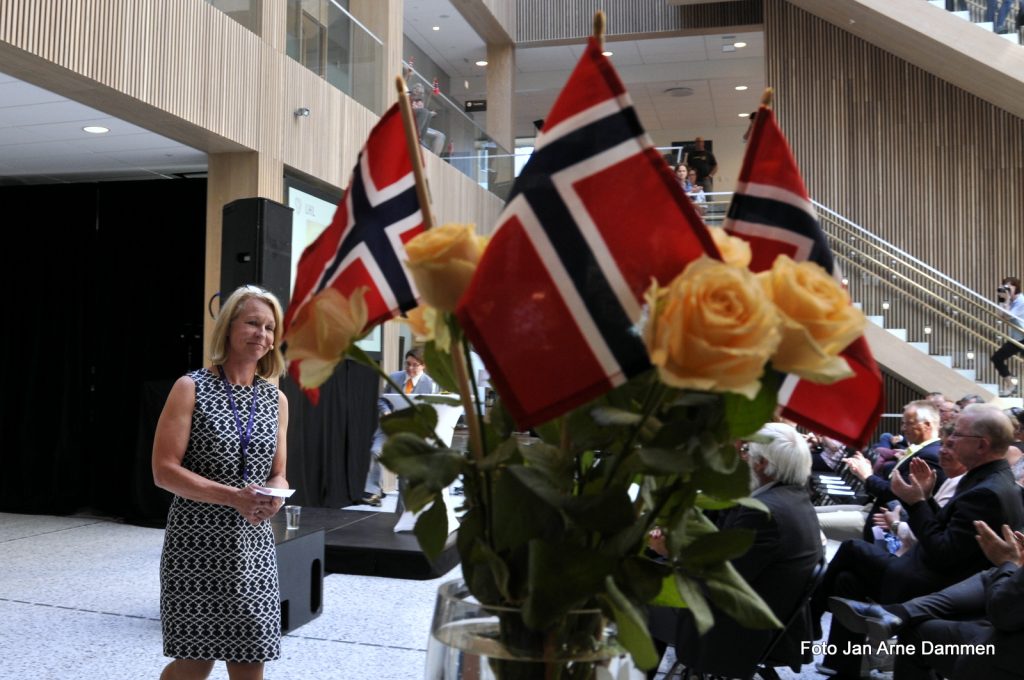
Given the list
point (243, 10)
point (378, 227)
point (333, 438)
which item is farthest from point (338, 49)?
point (378, 227)

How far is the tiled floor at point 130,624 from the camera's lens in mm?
4441

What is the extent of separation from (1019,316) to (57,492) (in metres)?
11.7

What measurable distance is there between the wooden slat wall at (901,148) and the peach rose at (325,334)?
15561 mm

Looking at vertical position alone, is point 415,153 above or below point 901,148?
below

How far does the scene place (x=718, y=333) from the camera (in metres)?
0.71

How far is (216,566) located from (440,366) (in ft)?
6.77

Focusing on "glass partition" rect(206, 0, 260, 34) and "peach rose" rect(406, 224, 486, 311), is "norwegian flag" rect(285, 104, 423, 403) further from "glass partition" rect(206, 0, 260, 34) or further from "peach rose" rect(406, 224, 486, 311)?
"glass partition" rect(206, 0, 260, 34)

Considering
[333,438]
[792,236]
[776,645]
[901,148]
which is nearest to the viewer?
[792,236]

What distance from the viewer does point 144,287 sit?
1005cm

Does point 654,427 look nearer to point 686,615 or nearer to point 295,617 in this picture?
point 686,615

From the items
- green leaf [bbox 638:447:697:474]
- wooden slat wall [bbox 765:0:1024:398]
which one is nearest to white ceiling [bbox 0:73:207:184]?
green leaf [bbox 638:447:697:474]

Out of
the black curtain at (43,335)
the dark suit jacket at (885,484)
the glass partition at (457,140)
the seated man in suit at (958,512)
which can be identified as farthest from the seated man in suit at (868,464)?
the glass partition at (457,140)

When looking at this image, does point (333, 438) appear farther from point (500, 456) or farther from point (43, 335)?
point (500, 456)

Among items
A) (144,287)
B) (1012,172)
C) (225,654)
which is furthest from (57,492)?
(1012,172)
